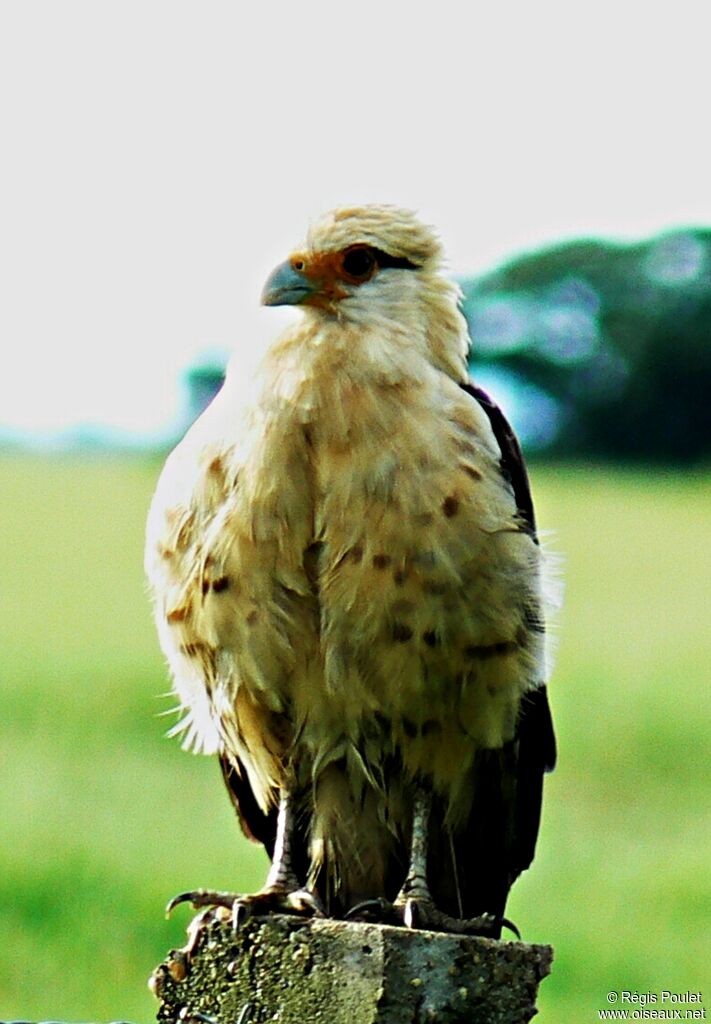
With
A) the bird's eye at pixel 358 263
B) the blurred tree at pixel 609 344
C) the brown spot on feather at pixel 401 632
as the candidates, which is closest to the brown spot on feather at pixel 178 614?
the brown spot on feather at pixel 401 632

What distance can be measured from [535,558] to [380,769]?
728mm

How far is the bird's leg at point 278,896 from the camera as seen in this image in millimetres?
4125

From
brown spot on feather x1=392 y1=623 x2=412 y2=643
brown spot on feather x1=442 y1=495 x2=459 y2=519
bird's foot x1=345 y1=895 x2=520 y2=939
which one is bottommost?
bird's foot x1=345 y1=895 x2=520 y2=939

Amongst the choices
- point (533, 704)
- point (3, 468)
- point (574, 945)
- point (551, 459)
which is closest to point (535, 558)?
point (533, 704)

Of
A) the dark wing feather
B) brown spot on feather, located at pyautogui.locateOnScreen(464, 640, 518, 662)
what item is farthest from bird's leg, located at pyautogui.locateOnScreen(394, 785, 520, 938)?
brown spot on feather, located at pyautogui.locateOnScreen(464, 640, 518, 662)

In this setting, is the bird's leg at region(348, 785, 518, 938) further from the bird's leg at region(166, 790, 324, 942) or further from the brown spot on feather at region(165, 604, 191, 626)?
the brown spot on feather at region(165, 604, 191, 626)

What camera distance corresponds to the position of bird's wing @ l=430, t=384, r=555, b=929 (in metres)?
5.21

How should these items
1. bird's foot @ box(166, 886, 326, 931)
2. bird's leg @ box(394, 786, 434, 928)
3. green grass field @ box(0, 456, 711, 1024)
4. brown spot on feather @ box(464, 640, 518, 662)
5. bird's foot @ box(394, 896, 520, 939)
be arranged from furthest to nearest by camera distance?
green grass field @ box(0, 456, 711, 1024)
brown spot on feather @ box(464, 640, 518, 662)
bird's leg @ box(394, 786, 434, 928)
bird's foot @ box(394, 896, 520, 939)
bird's foot @ box(166, 886, 326, 931)

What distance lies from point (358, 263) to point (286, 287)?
224mm

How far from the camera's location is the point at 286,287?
5.13m

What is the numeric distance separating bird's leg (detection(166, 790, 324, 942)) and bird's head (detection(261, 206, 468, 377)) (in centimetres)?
135

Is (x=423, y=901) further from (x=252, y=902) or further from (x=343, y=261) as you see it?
(x=343, y=261)

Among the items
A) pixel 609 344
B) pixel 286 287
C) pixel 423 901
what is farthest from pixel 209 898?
pixel 609 344

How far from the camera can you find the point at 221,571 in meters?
4.88
